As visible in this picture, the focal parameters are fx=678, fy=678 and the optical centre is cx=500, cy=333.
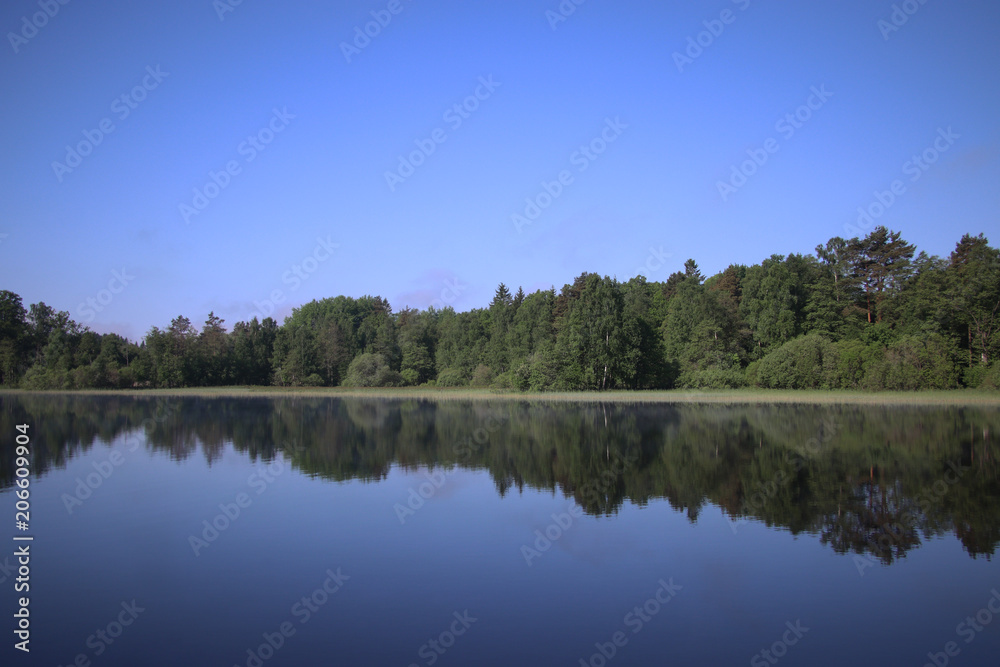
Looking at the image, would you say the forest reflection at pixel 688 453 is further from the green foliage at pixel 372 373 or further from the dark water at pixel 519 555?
the green foliage at pixel 372 373

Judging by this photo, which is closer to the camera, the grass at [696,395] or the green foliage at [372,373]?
the grass at [696,395]

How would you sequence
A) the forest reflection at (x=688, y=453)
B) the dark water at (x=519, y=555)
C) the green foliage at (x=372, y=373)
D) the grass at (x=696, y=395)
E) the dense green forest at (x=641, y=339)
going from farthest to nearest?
the green foliage at (x=372, y=373) → the dense green forest at (x=641, y=339) → the grass at (x=696, y=395) → the forest reflection at (x=688, y=453) → the dark water at (x=519, y=555)

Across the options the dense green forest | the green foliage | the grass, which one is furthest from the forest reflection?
the green foliage

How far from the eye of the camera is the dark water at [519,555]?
30.8 ft

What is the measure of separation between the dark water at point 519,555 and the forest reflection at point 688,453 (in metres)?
0.17

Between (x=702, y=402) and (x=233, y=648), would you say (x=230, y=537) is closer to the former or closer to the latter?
(x=233, y=648)

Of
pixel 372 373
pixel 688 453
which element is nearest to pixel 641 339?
pixel 372 373

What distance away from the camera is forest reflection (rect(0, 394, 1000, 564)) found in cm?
1662

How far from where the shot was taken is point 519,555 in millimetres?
13648

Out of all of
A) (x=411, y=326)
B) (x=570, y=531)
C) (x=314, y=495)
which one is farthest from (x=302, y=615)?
(x=411, y=326)

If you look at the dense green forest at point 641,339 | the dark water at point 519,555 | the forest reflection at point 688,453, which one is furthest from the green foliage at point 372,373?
the dark water at point 519,555

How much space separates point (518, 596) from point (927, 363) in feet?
→ 182

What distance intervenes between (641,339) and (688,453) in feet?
157

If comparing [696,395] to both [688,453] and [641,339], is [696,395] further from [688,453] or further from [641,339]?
[688,453]
